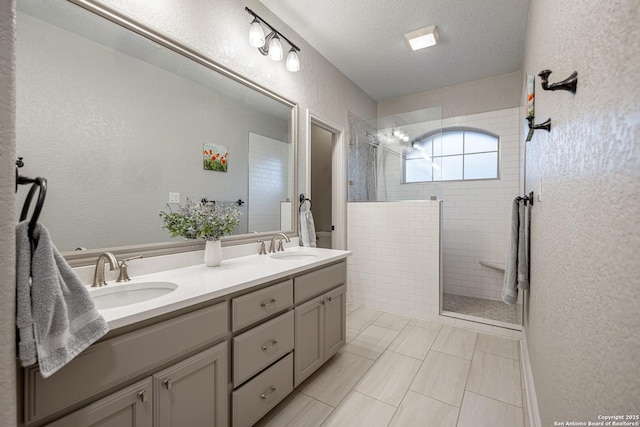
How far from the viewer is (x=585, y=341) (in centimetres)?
69

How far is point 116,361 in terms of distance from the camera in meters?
0.95

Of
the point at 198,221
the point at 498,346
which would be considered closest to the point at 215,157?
the point at 198,221

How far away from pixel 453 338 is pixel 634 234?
2.54 meters

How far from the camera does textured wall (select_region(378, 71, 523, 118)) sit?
342cm

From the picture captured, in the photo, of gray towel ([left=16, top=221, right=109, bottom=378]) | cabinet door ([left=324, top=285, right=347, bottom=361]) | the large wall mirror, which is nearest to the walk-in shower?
cabinet door ([left=324, top=285, right=347, bottom=361])

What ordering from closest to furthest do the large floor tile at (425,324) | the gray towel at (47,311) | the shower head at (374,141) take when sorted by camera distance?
the gray towel at (47,311) < the large floor tile at (425,324) < the shower head at (374,141)

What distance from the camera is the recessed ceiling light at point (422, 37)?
8.40 feet

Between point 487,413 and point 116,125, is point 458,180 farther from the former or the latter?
point 116,125

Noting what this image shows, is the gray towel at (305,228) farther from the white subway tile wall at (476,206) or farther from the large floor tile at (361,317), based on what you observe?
the white subway tile wall at (476,206)

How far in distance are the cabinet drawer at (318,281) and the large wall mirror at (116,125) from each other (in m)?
0.64

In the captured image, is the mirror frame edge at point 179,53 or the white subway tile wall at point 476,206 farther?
the white subway tile wall at point 476,206

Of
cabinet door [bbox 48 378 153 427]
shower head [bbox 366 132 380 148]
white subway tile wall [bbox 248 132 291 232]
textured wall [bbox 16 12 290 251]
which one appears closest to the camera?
cabinet door [bbox 48 378 153 427]

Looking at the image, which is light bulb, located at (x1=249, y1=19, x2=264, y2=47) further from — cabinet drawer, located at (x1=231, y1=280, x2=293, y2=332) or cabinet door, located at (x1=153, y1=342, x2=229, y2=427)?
cabinet door, located at (x1=153, y1=342, x2=229, y2=427)

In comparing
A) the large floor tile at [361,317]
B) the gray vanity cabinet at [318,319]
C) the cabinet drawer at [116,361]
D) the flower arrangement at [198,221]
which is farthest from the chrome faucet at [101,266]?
the large floor tile at [361,317]
